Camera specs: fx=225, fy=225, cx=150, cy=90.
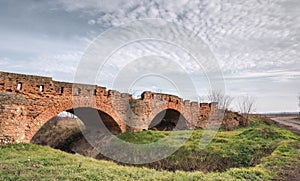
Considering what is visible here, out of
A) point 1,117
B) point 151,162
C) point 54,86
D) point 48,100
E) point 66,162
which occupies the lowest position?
point 151,162

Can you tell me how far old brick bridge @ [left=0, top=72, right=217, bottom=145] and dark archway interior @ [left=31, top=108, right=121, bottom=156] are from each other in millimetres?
93

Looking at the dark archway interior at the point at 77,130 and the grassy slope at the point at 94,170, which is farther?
the dark archway interior at the point at 77,130

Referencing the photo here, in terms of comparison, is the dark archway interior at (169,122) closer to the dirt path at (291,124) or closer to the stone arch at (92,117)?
the stone arch at (92,117)

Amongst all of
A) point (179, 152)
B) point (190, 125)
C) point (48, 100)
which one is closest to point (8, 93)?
point (48, 100)

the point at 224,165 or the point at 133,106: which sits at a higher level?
the point at 133,106

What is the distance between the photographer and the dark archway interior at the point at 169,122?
19.1 metres

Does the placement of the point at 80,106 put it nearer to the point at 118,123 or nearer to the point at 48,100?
the point at 48,100

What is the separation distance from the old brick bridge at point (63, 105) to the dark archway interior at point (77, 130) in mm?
93

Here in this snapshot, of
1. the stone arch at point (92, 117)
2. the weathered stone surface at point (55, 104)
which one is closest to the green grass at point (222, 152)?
the stone arch at point (92, 117)

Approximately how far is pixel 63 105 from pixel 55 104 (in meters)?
0.39

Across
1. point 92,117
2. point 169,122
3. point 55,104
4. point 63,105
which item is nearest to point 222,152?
point 63,105

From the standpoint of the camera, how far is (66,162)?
281 inches

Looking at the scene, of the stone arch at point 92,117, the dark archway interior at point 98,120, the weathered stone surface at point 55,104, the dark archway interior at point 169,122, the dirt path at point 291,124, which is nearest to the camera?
the weathered stone surface at point 55,104

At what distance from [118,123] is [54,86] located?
4687 mm
